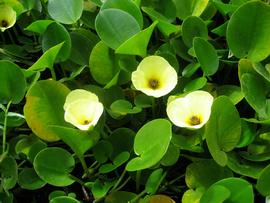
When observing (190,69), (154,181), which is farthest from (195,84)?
(154,181)

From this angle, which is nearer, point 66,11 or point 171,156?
point 171,156

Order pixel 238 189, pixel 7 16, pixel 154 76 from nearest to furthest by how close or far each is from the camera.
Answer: pixel 238 189 → pixel 154 76 → pixel 7 16

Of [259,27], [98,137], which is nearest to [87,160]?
[98,137]

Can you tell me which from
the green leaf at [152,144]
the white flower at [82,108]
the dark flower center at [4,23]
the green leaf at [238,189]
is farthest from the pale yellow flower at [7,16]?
the green leaf at [238,189]

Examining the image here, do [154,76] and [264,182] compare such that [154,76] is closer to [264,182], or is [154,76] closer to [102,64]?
[102,64]

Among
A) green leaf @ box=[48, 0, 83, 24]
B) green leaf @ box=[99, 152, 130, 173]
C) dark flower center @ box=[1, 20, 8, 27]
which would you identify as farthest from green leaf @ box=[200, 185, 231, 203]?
dark flower center @ box=[1, 20, 8, 27]

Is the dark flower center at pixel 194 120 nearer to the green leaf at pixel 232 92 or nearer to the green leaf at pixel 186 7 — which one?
the green leaf at pixel 232 92

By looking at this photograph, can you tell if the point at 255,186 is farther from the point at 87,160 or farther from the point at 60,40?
the point at 60,40
